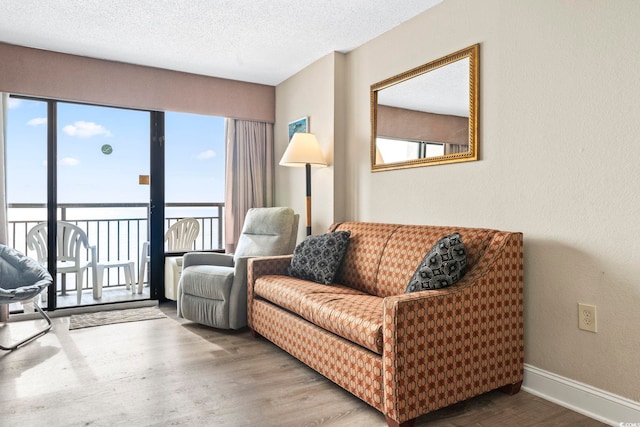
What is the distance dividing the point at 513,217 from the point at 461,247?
47 centimetres

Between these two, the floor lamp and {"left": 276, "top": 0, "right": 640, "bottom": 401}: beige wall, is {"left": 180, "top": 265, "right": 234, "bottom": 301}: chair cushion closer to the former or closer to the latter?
the floor lamp

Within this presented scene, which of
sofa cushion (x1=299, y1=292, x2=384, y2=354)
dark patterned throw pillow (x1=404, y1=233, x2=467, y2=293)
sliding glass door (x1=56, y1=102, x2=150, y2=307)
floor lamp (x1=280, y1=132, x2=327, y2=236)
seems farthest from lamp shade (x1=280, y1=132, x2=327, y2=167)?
dark patterned throw pillow (x1=404, y1=233, x2=467, y2=293)

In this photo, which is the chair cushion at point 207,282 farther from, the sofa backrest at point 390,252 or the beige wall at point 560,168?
the beige wall at point 560,168

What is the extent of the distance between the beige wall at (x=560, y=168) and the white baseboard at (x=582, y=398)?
0.04m

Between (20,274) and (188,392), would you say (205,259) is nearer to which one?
(20,274)

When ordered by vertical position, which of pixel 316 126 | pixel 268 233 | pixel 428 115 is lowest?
pixel 268 233

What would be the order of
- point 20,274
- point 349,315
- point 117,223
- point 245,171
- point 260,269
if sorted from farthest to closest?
point 117,223 < point 245,171 < point 20,274 < point 260,269 < point 349,315

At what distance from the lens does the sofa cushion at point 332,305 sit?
6.70 feet

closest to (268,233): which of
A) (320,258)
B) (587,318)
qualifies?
(320,258)

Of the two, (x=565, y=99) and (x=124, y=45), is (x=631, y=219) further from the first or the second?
(x=124, y=45)

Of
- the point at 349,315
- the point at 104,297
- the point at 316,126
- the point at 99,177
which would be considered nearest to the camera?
the point at 349,315

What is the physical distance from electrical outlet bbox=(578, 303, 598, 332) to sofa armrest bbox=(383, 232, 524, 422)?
0.27m

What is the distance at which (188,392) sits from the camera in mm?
2275

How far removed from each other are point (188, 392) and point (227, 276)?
1186mm
